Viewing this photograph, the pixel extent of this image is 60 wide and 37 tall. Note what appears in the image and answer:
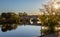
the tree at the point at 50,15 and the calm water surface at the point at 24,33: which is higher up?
the tree at the point at 50,15

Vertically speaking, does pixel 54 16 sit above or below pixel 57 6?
below

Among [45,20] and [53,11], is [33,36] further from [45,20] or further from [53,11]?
[53,11]

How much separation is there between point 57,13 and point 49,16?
329 mm

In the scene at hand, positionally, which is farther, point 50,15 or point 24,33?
point 24,33

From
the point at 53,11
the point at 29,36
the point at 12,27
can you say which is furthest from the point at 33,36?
the point at 12,27

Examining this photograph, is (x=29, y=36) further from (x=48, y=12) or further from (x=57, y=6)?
(x=57, y=6)

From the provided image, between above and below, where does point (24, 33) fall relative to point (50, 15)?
below

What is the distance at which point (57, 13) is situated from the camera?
17.0ft

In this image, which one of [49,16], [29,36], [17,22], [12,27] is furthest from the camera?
[17,22]

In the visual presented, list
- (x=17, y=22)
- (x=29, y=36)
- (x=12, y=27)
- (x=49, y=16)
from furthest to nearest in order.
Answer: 1. (x=17, y=22)
2. (x=12, y=27)
3. (x=49, y=16)
4. (x=29, y=36)

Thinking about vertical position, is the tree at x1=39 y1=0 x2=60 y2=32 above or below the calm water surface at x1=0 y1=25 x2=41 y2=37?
above

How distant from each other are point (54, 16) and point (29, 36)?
1.10m

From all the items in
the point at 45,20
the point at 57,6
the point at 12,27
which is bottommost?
the point at 12,27

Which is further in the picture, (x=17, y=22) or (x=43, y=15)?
(x=17, y=22)
